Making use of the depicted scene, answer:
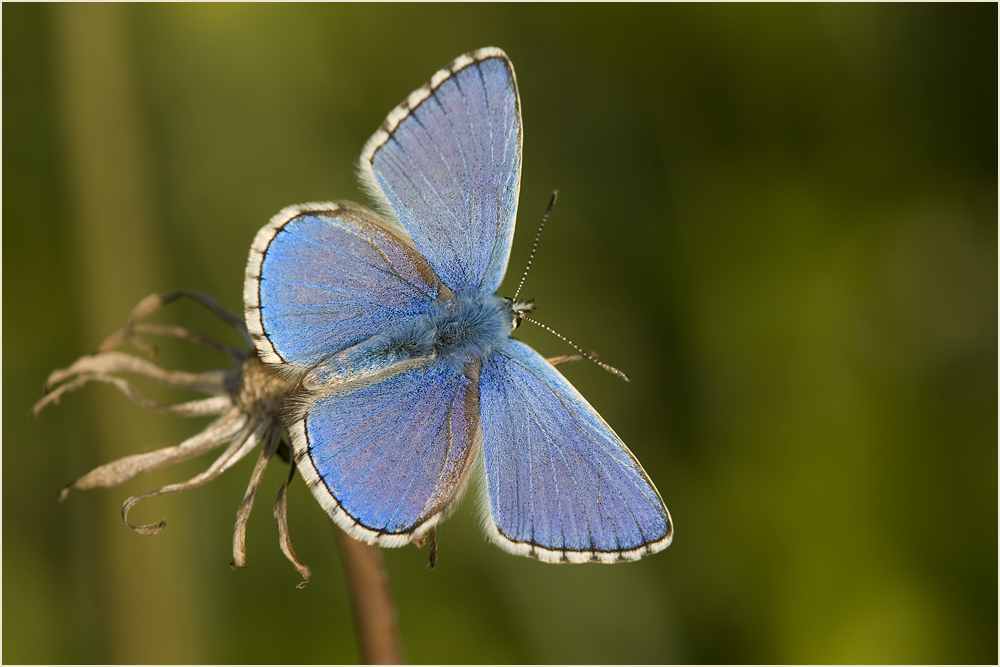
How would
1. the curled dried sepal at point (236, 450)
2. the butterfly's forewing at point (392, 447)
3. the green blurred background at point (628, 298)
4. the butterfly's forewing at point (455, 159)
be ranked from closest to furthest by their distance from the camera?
1. the butterfly's forewing at point (392, 447)
2. the curled dried sepal at point (236, 450)
3. the butterfly's forewing at point (455, 159)
4. the green blurred background at point (628, 298)

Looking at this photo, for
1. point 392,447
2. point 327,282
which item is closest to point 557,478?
point 392,447

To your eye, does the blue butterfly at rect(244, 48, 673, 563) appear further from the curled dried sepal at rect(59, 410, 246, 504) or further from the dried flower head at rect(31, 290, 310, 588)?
the curled dried sepal at rect(59, 410, 246, 504)

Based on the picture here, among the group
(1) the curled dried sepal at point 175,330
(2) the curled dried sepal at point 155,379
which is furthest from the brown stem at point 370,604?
(1) the curled dried sepal at point 175,330

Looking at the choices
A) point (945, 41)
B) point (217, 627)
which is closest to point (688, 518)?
point (217, 627)

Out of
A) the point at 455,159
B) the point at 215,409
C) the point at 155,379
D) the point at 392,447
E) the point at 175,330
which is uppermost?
the point at 455,159

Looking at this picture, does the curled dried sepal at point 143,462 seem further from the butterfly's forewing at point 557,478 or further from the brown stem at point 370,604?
the butterfly's forewing at point 557,478

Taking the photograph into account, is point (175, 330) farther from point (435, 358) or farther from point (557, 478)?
point (557, 478)
